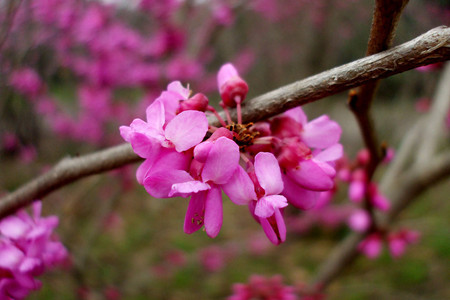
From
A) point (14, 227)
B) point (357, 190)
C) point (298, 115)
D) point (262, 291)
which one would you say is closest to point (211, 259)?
point (262, 291)

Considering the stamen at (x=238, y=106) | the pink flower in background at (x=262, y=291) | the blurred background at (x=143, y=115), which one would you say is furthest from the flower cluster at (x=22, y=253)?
the blurred background at (x=143, y=115)

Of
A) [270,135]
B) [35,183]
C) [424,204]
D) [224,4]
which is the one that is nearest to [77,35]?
[224,4]

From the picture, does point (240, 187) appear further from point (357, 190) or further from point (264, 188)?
point (357, 190)

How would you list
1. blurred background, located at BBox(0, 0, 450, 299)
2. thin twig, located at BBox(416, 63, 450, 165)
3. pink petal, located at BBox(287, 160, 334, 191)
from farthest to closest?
blurred background, located at BBox(0, 0, 450, 299) → thin twig, located at BBox(416, 63, 450, 165) → pink petal, located at BBox(287, 160, 334, 191)

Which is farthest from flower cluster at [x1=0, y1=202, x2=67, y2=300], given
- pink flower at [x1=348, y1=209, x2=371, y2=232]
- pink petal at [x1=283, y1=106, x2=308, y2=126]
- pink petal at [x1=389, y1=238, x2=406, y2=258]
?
pink petal at [x1=389, y1=238, x2=406, y2=258]

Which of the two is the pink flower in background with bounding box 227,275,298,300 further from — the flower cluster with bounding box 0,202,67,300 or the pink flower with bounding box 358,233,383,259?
the flower cluster with bounding box 0,202,67,300

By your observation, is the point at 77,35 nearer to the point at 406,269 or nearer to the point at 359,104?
the point at 359,104

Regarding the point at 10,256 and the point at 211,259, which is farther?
the point at 211,259
